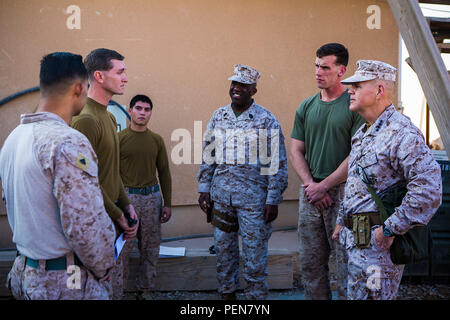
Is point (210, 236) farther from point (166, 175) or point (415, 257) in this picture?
point (415, 257)

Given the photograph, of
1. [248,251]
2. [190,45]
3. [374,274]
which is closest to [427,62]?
[374,274]

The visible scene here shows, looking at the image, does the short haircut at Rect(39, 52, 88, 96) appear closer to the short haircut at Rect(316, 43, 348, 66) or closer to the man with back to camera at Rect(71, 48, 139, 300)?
the man with back to camera at Rect(71, 48, 139, 300)

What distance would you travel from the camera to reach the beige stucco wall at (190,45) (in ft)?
18.5

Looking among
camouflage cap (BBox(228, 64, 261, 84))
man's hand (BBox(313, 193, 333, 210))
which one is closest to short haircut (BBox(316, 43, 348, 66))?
camouflage cap (BBox(228, 64, 261, 84))

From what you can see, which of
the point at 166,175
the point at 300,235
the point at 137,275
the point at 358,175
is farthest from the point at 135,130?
the point at 358,175

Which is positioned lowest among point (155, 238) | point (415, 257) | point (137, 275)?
point (137, 275)

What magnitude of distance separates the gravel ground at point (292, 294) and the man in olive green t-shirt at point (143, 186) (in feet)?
0.82

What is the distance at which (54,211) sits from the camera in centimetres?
193

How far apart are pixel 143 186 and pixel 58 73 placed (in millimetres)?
2382

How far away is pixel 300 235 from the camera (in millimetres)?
3688

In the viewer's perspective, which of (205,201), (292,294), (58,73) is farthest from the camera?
(292,294)

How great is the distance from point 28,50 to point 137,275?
323 centimetres

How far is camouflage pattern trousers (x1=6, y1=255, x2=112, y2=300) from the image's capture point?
6.33ft

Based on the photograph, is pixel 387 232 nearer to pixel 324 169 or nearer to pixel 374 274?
pixel 374 274
